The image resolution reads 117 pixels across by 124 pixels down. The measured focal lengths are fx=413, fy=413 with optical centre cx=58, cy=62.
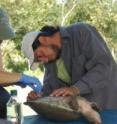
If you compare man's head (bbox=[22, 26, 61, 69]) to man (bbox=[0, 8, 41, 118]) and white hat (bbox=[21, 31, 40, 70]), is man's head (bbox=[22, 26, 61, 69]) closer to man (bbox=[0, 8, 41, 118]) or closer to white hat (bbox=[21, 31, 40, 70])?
white hat (bbox=[21, 31, 40, 70])

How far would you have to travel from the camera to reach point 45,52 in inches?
87.7

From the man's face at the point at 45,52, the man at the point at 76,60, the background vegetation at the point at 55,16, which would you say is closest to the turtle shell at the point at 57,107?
the man at the point at 76,60

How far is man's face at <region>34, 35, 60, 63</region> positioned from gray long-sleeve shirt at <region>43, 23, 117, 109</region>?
0.44 ft

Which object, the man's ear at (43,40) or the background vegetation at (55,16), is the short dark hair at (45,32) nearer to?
the man's ear at (43,40)

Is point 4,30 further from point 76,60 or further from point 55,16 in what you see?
point 55,16

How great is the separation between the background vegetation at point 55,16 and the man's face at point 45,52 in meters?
12.6

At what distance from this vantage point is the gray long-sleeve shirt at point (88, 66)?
7.60ft

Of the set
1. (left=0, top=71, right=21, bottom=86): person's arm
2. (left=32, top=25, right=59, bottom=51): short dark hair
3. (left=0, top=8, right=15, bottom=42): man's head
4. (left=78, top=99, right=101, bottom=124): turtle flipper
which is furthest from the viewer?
(left=32, top=25, right=59, bottom=51): short dark hair

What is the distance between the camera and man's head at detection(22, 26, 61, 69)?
7.33 feet

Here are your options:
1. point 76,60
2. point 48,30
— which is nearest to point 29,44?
point 48,30

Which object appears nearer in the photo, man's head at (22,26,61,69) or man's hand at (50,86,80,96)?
man's hand at (50,86,80,96)

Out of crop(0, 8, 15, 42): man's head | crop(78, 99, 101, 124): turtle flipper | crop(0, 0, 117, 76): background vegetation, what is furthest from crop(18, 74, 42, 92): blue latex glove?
crop(0, 0, 117, 76): background vegetation

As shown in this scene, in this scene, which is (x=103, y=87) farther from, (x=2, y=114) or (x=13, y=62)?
(x=13, y=62)

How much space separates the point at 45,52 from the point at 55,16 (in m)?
13.8
